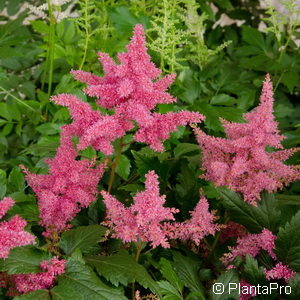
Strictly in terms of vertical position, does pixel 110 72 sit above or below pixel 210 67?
above

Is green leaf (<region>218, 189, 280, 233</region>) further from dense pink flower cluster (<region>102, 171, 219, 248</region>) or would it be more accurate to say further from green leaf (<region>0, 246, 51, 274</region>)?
green leaf (<region>0, 246, 51, 274</region>)

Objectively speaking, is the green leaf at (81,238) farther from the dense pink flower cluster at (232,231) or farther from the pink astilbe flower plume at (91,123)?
the dense pink flower cluster at (232,231)

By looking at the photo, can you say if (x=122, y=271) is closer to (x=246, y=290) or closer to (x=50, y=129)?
(x=246, y=290)

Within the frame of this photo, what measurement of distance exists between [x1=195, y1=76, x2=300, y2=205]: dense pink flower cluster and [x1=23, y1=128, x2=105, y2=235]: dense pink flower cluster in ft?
0.61

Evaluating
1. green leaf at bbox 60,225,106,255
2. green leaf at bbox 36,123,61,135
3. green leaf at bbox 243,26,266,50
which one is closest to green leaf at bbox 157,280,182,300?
green leaf at bbox 60,225,106,255

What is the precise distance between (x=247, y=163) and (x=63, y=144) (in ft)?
0.88

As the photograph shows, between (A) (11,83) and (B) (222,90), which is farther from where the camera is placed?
(A) (11,83)

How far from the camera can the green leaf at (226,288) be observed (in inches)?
27.5

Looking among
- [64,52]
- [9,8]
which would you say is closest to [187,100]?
[64,52]

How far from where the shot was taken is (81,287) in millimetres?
621

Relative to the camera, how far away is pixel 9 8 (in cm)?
166

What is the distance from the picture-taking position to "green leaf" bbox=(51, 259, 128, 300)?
0.61 metres

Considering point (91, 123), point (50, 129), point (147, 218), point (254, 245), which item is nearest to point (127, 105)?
point (91, 123)

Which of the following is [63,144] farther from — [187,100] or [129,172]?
[187,100]
